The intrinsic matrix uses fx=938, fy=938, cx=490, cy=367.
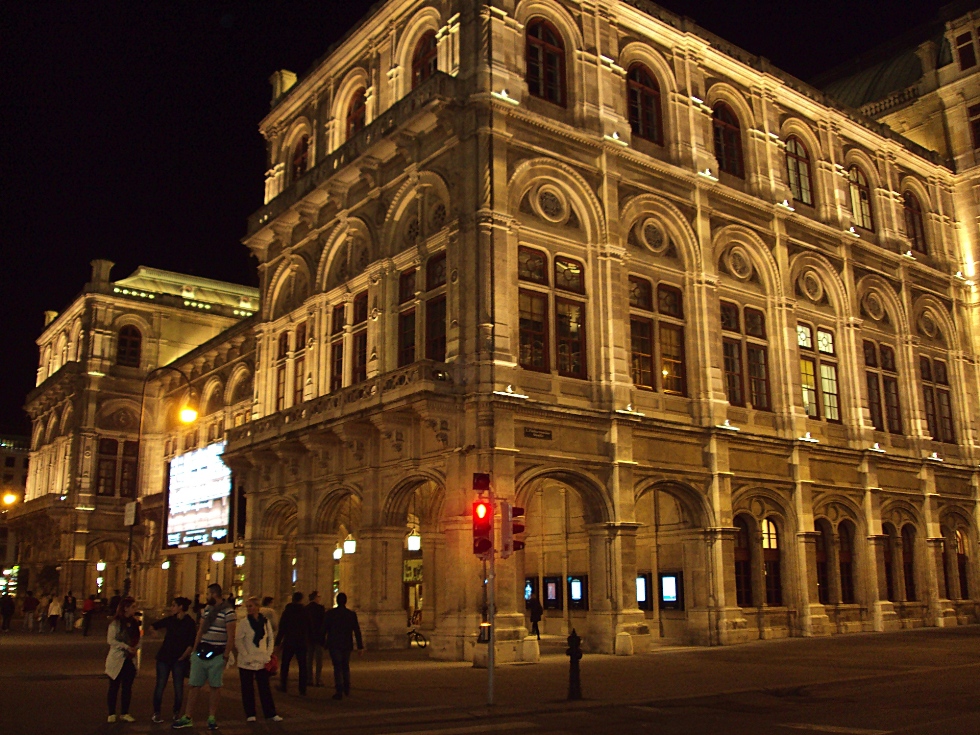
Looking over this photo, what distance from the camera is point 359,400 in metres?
27.1

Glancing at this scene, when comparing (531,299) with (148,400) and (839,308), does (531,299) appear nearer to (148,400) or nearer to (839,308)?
(839,308)

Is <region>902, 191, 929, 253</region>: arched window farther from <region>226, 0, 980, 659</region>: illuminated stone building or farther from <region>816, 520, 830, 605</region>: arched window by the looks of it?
<region>816, 520, 830, 605</region>: arched window

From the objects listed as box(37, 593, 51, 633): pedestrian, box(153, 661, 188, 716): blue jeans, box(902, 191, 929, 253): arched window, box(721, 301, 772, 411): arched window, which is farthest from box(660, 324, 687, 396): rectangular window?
box(37, 593, 51, 633): pedestrian

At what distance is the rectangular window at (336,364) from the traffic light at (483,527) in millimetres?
17287

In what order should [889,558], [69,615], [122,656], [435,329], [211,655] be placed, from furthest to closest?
[69,615], [889,558], [435,329], [122,656], [211,655]

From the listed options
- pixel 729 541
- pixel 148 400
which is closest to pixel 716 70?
pixel 729 541

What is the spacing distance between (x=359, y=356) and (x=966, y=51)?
107 feet

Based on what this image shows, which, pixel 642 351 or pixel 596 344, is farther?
pixel 642 351

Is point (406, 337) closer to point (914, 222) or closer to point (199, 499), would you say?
point (199, 499)

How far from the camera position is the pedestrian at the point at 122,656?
43.9 ft

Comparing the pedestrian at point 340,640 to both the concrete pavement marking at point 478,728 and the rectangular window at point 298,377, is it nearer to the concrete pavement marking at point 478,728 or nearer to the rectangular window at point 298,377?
the concrete pavement marking at point 478,728

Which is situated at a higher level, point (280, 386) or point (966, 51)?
point (966, 51)

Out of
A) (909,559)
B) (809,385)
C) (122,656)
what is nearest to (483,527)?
(122,656)

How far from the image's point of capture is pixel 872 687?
1720 cm
